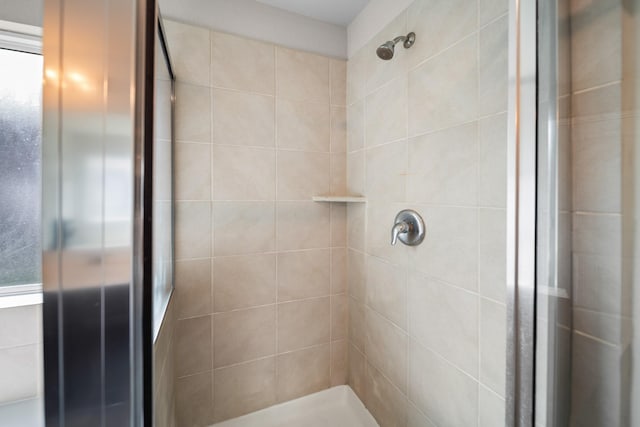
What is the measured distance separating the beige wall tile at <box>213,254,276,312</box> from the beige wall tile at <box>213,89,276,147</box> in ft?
1.84

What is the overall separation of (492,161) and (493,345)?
53 centimetres

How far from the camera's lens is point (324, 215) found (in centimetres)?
146

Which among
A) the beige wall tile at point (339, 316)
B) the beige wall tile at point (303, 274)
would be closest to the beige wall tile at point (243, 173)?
the beige wall tile at point (303, 274)

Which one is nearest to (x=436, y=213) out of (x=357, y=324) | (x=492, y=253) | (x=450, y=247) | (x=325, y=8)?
(x=450, y=247)

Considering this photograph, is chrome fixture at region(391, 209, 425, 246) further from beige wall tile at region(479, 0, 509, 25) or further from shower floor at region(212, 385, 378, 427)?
shower floor at region(212, 385, 378, 427)

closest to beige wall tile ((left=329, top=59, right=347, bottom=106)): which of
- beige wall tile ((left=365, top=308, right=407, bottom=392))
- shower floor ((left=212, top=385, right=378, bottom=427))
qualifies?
beige wall tile ((left=365, top=308, right=407, bottom=392))

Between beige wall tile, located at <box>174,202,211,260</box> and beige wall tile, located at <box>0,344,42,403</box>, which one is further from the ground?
beige wall tile, located at <box>174,202,211,260</box>

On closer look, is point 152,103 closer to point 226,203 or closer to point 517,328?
point 517,328

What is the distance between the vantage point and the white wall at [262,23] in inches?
45.8

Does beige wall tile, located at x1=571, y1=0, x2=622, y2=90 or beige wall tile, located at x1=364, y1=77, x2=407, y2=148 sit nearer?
beige wall tile, located at x1=571, y1=0, x2=622, y2=90

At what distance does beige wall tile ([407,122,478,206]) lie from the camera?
2.74 ft

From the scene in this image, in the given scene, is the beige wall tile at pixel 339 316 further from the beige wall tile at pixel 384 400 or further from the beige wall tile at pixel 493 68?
the beige wall tile at pixel 493 68

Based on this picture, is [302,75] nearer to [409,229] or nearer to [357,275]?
[409,229]

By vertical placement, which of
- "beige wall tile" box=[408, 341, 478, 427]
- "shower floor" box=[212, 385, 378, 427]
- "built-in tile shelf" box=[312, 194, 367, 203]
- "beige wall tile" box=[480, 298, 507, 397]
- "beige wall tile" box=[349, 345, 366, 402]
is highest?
"built-in tile shelf" box=[312, 194, 367, 203]
